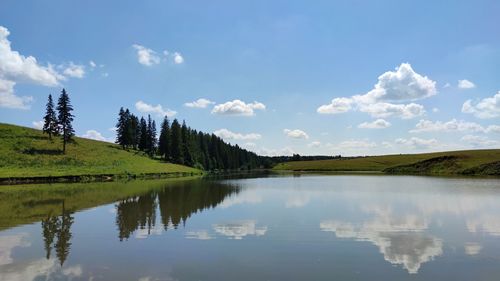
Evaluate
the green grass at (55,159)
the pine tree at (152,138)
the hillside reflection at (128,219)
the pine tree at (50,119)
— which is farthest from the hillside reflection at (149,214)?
the pine tree at (152,138)

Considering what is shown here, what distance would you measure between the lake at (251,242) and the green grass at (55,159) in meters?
43.3

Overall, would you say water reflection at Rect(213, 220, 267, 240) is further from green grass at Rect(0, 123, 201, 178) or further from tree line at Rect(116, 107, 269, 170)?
tree line at Rect(116, 107, 269, 170)

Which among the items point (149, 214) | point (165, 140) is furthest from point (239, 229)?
point (165, 140)

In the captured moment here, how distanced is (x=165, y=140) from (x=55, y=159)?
154 ft

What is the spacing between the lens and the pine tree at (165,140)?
404 ft

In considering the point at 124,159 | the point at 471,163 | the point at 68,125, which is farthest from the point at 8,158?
the point at 471,163

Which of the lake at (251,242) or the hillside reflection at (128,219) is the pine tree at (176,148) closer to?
the hillside reflection at (128,219)

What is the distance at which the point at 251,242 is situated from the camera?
17.2 meters

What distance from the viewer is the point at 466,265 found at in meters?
13.3

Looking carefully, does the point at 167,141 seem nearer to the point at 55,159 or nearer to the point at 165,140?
the point at 165,140

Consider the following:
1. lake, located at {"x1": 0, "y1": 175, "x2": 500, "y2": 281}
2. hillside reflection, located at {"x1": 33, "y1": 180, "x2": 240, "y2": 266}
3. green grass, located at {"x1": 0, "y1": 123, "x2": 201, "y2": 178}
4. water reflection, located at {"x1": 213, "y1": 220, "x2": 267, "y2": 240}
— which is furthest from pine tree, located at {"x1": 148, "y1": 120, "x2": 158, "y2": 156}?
water reflection, located at {"x1": 213, "y1": 220, "x2": 267, "y2": 240}

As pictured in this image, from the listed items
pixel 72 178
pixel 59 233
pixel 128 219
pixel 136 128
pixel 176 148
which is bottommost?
pixel 59 233

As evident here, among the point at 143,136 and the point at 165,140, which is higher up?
the point at 143,136

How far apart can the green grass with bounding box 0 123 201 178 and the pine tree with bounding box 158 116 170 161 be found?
699 inches
